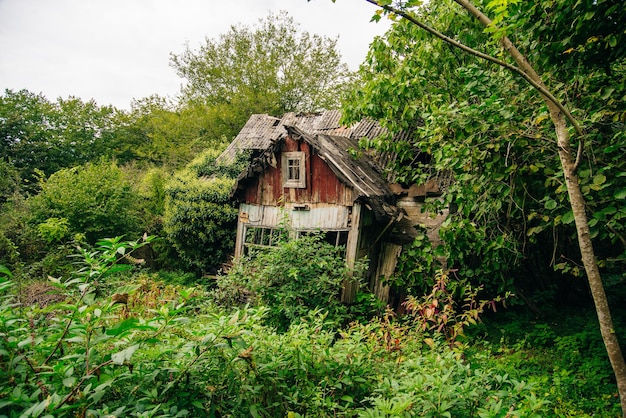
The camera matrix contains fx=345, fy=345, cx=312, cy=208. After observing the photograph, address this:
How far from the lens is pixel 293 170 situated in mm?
9797

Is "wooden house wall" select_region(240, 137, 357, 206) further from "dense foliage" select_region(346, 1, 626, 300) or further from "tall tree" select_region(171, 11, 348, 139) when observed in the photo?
"tall tree" select_region(171, 11, 348, 139)

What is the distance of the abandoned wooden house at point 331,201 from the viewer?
868 cm

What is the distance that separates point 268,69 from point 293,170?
58.7 ft

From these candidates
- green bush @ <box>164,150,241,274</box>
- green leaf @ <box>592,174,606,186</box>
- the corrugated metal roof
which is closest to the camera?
green leaf @ <box>592,174,606,186</box>

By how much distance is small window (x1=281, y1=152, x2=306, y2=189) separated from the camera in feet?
31.4

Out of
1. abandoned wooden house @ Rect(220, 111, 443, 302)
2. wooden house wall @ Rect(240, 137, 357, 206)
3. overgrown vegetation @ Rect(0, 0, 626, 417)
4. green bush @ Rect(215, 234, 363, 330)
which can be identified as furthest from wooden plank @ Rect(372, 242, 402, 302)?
wooden house wall @ Rect(240, 137, 357, 206)

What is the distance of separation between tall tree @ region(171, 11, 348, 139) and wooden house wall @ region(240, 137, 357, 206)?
15.5 metres

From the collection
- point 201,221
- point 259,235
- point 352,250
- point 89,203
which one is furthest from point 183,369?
point 89,203

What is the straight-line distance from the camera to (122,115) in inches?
1028

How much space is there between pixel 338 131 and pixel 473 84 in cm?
978

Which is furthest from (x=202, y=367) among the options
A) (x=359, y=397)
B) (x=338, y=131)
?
(x=338, y=131)

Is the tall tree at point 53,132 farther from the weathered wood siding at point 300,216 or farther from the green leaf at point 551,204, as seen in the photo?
the green leaf at point 551,204

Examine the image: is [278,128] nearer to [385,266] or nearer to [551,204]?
[385,266]

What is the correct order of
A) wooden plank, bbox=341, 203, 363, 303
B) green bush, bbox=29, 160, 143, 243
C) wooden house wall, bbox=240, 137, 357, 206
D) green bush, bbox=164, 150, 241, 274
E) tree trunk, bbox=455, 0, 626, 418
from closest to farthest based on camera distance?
tree trunk, bbox=455, 0, 626, 418 < wooden plank, bbox=341, 203, 363, 303 < wooden house wall, bbox=240, 137, 357, 206 < green bush, bbox=29, 160, 143, 243 < green bush, bbox=164, 150, 241, 274
